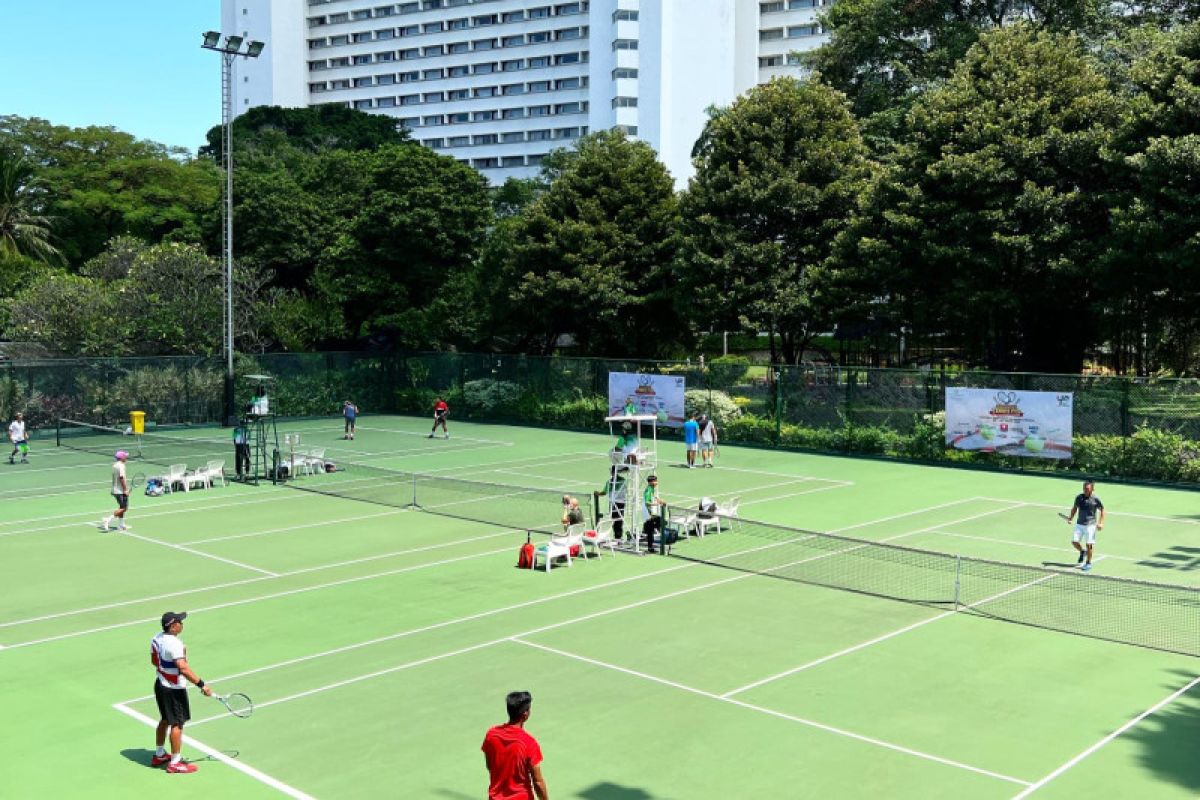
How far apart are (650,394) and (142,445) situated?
63.4ft

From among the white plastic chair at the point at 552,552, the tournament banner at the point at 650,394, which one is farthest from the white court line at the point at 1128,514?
the tournament banner at the point at 650,394

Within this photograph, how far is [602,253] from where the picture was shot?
5094cm

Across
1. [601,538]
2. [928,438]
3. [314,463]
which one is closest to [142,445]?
[314,463]

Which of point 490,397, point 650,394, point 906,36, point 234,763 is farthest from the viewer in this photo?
point 906,36

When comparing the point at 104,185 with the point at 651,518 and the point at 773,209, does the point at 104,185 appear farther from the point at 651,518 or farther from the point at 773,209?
the point at 651,518

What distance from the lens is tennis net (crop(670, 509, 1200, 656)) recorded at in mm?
17672

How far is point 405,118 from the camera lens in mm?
134625

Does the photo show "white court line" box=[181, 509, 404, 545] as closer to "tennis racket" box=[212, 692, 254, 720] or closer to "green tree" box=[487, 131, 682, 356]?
"tennis racket" box=[212, 692, 254, 720]

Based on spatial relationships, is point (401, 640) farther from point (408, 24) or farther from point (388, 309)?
point (408, 24)

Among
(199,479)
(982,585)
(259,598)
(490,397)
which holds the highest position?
(490,397)

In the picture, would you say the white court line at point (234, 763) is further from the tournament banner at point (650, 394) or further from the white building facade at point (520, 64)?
the white building facade at point (520, 64)

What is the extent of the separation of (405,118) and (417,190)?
80740mm

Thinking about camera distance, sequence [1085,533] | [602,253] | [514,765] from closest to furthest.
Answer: [514,765] → [1085,533] → [602,253]

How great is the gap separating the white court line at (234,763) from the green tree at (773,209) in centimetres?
3557
